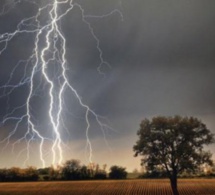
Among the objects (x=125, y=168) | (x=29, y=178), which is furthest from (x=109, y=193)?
(x=29, y=178)

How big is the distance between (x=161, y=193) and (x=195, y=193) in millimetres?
3340

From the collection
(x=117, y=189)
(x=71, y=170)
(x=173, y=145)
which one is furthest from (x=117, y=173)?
(x=173, y=145)

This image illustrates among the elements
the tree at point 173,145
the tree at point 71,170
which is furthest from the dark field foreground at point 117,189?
the tree at point 71,170

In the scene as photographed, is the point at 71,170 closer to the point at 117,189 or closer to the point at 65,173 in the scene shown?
the point at 65,173

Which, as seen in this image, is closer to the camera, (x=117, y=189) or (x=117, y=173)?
(x=117, y=189)

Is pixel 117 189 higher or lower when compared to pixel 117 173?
lower

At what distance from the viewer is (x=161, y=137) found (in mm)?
34344

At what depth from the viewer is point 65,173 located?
58.7m

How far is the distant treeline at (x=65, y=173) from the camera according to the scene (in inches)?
2221

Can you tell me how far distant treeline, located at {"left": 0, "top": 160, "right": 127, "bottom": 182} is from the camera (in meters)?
56.4

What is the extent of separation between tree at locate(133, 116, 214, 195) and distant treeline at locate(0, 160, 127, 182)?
22.4 meters

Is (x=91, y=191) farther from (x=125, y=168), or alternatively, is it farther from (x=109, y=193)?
(x=125, y=168)

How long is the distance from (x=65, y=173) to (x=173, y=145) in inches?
1139

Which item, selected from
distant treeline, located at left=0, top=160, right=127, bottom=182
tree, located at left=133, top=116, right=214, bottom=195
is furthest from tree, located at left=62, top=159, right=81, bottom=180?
tree, located at left=133, top=116, right=214, bottom=195
